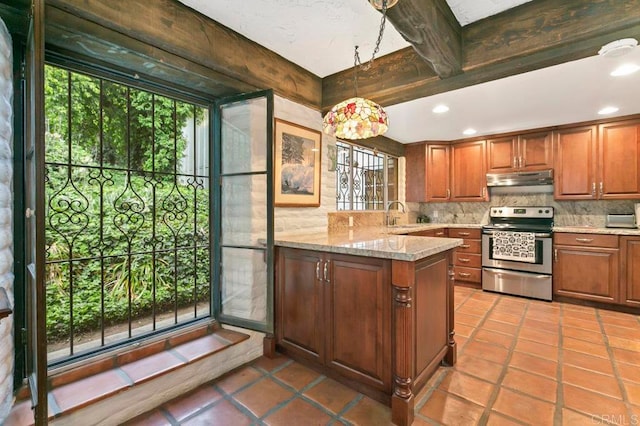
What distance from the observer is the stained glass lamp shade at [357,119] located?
1.74 m

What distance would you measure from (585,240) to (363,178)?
9.00 ft

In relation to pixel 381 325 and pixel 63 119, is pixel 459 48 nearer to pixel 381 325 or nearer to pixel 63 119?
pixel 381 325

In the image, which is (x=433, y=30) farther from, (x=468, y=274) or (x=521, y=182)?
(x=468, y=274)

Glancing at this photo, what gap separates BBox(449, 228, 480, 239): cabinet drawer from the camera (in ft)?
14.0

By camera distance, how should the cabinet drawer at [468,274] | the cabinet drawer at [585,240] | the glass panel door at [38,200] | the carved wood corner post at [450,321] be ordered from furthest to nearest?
the cabinet drawer at [468,274] → the cabinet drawer at [585,240] → the carved wood corner post at [450,321] → the glass panel door at [38,200]

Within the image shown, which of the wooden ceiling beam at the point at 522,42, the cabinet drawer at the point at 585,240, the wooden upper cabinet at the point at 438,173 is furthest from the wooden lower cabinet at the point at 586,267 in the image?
Result: the wooden ceiling beam at the point at 522,42

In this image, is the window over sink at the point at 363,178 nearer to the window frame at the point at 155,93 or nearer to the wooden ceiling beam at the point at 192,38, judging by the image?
the wooden ceiling beam at the point at 192,38

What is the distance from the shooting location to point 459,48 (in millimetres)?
1989

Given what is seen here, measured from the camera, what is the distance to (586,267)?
3465 mm

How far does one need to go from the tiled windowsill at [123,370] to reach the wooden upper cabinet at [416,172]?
362 cm

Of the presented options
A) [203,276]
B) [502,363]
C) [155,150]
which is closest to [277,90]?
[155,150]

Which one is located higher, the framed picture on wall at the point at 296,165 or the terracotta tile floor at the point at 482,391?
the framed picture on wall at the point at 296,165

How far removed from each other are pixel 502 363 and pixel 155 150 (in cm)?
298

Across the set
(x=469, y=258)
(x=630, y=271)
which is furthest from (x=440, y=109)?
(x=630, y=271)
